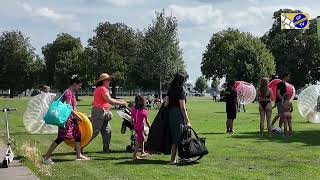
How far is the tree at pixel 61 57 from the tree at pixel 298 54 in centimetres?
3296

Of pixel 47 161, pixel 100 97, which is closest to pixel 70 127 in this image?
pixel 47 161

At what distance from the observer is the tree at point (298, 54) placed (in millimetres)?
86625

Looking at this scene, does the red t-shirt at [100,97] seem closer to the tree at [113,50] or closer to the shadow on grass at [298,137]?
the shadow on grass at [298,137]

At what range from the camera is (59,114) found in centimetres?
1143

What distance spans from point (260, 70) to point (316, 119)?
173 ft

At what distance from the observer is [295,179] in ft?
30.3

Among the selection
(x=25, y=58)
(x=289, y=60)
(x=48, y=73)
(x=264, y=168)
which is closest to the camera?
(x=264, y=168)

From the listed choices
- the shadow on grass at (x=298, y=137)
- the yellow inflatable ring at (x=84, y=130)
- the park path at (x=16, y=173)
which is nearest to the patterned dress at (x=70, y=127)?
the yellow inflatable ring at (x=84, y=130)

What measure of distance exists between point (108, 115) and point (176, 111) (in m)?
2.28

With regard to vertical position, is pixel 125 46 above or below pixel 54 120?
above

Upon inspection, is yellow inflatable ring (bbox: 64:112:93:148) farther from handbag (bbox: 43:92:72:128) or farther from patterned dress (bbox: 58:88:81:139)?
handbag (bbox: 43:92:72:128)

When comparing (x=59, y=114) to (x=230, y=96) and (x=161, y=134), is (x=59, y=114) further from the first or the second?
(x=230, y=96)

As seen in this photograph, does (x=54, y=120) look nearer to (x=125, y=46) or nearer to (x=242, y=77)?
(x=242, y=77)

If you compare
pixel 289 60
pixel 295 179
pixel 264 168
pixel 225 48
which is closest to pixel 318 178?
pixel 295 179
